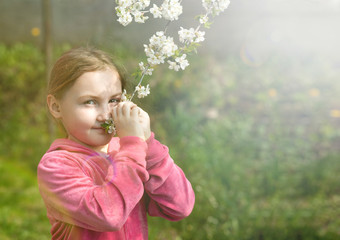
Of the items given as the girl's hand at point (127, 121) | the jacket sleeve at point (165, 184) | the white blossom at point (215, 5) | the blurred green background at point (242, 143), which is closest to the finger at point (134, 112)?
the girl's hand at point (127, 121)

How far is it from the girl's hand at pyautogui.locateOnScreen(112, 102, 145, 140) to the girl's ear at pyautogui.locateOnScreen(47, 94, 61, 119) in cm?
24

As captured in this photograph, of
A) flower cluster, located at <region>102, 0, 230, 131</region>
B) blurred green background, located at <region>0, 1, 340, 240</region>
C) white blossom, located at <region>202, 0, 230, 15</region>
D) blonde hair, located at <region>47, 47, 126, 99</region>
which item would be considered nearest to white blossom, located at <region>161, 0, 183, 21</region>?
flower cluster, located at <region>102, 0, 230, 131</region>

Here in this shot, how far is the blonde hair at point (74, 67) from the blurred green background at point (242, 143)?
3.91ft

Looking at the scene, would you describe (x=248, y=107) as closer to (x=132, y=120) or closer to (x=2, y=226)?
(x=2, y=226)

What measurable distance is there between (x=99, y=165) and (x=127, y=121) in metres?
0.21

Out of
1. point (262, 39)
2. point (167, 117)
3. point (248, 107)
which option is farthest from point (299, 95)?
point (167, 117)

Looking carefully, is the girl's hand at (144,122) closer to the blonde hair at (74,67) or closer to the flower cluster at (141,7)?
the blonde hair at (74,67)

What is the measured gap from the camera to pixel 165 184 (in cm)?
140

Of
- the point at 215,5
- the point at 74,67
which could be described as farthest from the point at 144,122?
the point at 215,5

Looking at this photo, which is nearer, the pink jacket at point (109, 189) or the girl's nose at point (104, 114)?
the pink jacket at point (109, 189)

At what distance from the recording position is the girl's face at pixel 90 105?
4.56 feet

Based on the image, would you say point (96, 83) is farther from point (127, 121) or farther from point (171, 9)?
point (171, 9)

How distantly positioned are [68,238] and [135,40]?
340cm

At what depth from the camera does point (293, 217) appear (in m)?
3.12
